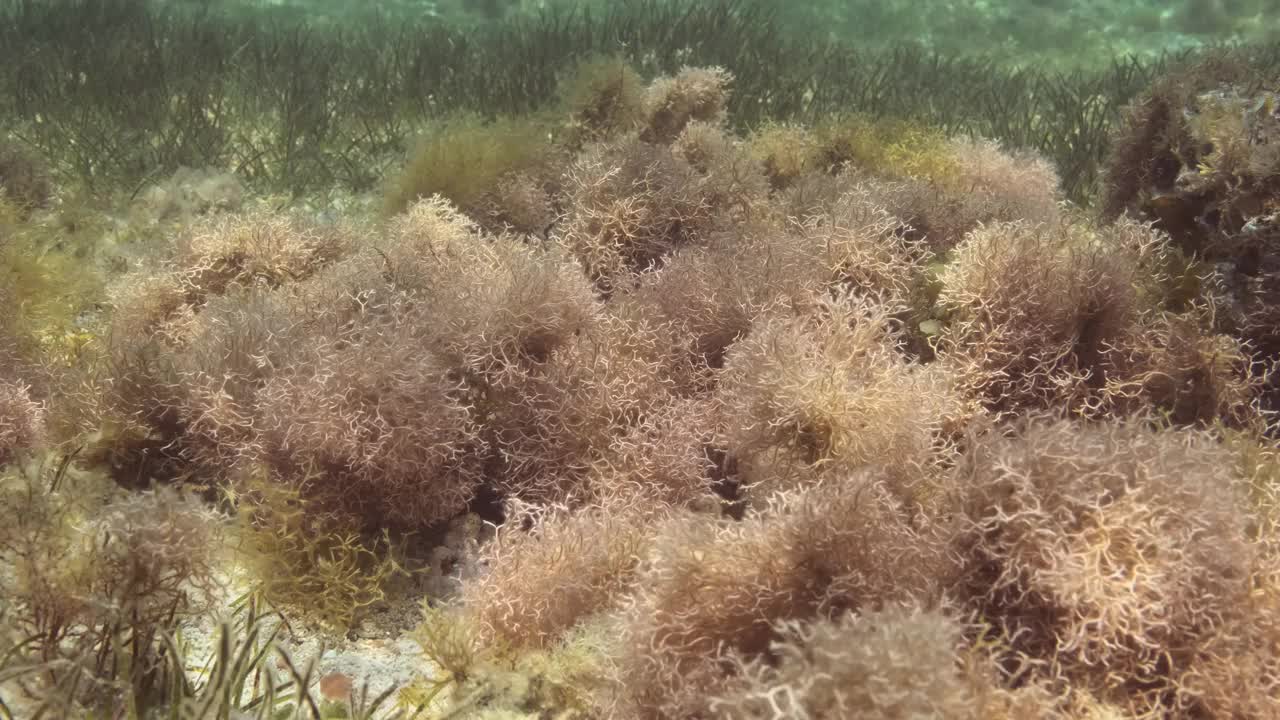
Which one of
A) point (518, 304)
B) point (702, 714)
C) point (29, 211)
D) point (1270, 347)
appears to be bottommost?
point (29, 211)

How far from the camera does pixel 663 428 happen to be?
3074 millimetres

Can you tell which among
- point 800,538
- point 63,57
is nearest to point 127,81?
point 63,57

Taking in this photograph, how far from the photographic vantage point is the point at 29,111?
6.96 metres

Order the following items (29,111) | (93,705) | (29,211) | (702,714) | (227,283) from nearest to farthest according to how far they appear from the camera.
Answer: (702,714), (93,705), (227,283), (29,211), (29,111)

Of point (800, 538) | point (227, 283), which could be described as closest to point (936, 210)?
point (800, 538)

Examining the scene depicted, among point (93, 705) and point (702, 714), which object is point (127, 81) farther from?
point (702, 714)

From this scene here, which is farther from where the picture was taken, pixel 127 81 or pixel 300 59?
pixel 300 59

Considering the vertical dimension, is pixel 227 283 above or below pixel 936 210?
below

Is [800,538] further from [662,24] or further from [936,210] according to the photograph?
[662,24]

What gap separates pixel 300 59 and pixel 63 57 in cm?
234

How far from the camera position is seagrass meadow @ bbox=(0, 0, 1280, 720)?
1.96 metres

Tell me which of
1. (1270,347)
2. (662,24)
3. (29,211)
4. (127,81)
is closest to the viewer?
(1270,347)

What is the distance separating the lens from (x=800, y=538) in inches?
79.7

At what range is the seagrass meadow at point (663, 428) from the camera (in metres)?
1.96
